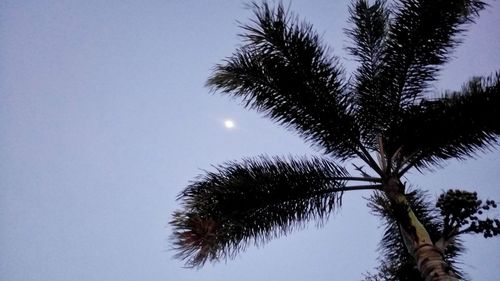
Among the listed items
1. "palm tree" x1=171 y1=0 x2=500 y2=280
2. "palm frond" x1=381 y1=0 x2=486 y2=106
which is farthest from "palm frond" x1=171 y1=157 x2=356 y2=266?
"palm frond" x1=381 y1=0 x2=486 y2=106

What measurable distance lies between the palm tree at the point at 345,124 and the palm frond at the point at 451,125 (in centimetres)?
2

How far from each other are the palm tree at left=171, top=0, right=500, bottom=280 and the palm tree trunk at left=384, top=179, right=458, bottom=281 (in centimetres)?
3

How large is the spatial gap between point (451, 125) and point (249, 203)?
11.4 feet

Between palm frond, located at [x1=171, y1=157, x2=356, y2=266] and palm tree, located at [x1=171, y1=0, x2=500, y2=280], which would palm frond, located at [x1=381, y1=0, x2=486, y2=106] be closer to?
palm tree, located at [x1=171, y1=0, x2=500, y2=280]

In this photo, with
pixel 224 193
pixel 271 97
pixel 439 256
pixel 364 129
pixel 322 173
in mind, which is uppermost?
pixel 271 97

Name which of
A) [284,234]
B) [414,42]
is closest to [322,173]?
[284,234]

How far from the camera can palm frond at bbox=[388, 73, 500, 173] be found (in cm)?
551

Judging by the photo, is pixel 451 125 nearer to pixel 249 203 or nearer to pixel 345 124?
pixel 345 124

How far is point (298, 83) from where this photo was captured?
20.2 ft

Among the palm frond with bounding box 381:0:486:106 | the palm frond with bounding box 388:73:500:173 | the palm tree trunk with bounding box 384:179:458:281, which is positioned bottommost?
the palm tree trunk with bounding box 384:179:458:281

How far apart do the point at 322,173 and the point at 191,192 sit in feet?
7.21

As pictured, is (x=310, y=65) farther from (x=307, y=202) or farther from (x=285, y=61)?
(x=307, y=202)

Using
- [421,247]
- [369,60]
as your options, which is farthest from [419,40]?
[421,247]

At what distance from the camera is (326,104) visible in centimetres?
616
